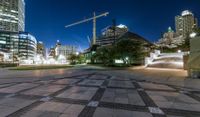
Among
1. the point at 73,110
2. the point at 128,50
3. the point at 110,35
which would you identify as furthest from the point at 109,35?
the point at 73,110

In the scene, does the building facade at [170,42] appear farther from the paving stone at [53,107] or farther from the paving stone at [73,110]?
the paving stone at [53,107]

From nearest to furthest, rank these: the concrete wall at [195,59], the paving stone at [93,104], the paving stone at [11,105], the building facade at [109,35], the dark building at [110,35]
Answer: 1. the paving stone at [11,105]
2. the paving stone at [93,104]
3. the concrete wall at [195,59]
4. the dark building at [110,35]
5. the building facade at [109,35]

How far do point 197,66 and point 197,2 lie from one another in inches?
2674

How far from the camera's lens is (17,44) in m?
127

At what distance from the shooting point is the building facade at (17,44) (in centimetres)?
11975

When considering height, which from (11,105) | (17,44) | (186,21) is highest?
(186,21)

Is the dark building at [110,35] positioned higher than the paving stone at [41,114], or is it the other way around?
the dark building at [110,35]

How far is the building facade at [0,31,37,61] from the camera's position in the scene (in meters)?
120

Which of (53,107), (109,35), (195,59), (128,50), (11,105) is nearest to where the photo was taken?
(53,107)

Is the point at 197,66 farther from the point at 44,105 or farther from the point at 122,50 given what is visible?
the point at 122,50

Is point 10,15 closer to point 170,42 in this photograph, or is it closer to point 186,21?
point 170,42

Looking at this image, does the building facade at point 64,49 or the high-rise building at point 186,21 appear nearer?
the building facade at point 64,49

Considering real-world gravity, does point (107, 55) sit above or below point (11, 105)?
above

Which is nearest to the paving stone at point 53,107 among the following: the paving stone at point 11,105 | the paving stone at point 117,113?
the paving stone at point 11,105
